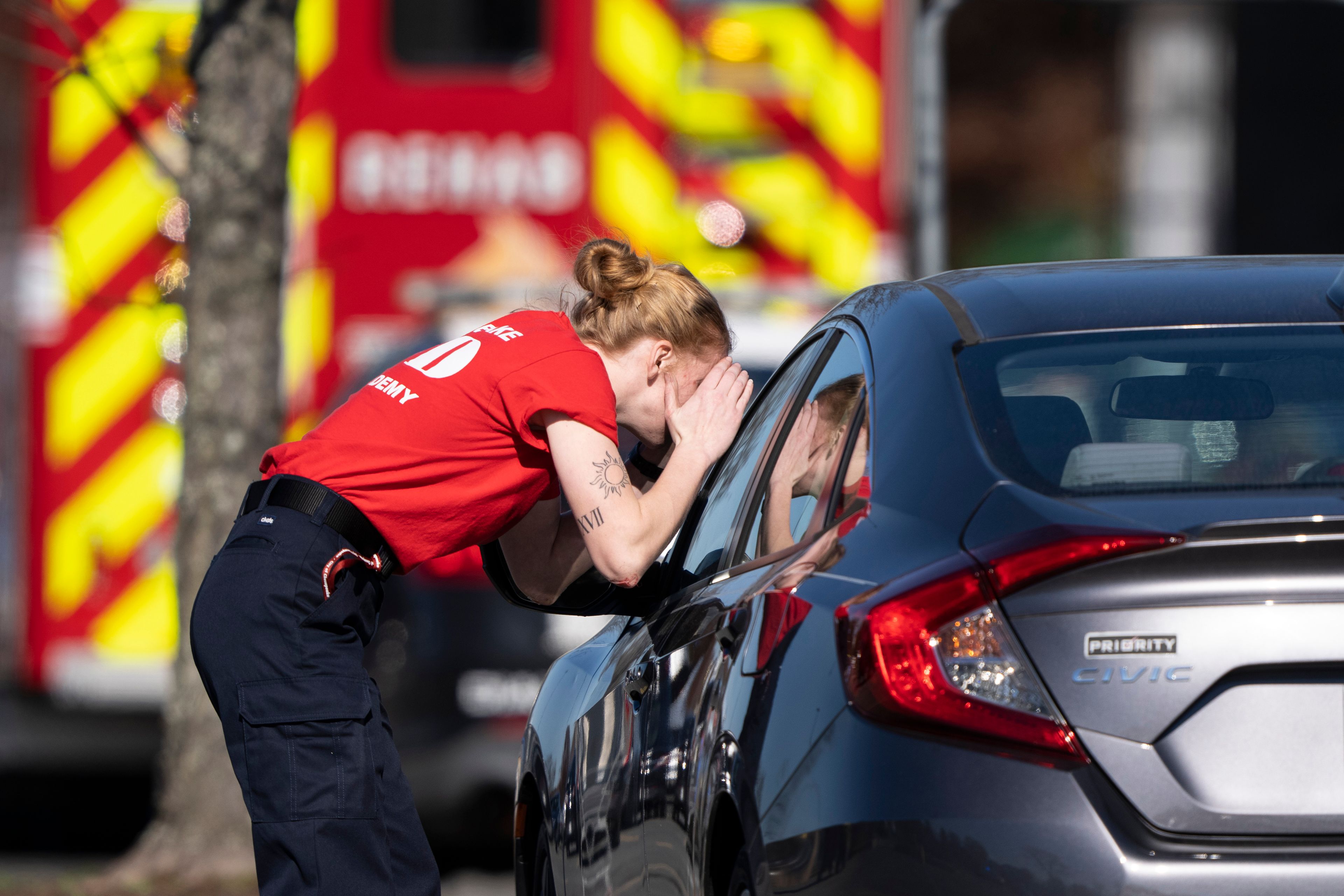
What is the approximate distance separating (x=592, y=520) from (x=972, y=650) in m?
1.02

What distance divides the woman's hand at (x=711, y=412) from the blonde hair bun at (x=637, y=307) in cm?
5

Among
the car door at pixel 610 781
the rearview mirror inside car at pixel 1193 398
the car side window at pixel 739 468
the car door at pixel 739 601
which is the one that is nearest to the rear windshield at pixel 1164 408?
the rearview mirror inside car at pixel 1193 398

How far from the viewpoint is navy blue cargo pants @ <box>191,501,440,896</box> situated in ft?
10.3

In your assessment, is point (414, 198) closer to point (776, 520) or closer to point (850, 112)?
point (850, 112)

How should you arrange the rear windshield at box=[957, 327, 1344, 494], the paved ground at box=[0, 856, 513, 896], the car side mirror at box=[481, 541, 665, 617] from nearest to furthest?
1. the rear windshield at box=[957, 327, 1344, 494]
2. the car side mirror at box=[481, 541, 665, 617]
3. the paved ground at box=[0, 856, 513, 896]

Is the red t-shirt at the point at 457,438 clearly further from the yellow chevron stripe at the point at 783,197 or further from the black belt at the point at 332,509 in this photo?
the yellow chevron stripe at the point at 783,197

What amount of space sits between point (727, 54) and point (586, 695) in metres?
2.76

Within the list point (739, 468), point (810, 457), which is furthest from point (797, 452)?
point (739, 468)

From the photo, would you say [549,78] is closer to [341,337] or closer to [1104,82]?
[341,337]

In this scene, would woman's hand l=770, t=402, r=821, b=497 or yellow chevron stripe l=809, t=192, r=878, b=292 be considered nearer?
woman's hand l=770, t=402, r=821, b=497

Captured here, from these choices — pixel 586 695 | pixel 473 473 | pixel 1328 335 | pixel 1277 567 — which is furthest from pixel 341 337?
pixel 1277 567

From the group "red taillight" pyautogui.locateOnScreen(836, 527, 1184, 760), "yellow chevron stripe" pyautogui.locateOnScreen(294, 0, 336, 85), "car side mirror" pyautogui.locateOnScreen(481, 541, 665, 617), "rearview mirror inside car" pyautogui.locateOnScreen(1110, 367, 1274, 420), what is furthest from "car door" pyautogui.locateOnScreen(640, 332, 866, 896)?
"yellow chevron stripe" pyautogui.locateOnScreen(294, 0, 336, 85)

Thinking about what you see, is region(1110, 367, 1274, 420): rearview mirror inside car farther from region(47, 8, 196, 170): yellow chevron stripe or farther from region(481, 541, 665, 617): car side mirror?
region(47, 8, 196, 170): yellow chevron stripe

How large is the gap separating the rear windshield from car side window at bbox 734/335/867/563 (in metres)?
0.23
